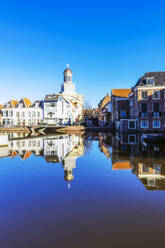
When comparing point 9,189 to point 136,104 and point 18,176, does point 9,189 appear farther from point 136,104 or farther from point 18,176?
point 136,104

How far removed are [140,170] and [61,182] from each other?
15.3ft

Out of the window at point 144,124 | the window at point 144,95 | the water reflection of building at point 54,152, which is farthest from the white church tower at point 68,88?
the water reflection of building at point 54,152

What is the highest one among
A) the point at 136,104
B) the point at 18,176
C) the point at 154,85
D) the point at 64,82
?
the point at 64,82

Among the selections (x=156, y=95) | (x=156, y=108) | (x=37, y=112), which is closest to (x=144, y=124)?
(x=156, y=108)

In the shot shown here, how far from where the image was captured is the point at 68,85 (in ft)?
304

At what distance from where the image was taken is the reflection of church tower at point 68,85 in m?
89.2

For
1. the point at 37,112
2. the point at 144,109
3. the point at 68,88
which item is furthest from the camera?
the point at 68,88

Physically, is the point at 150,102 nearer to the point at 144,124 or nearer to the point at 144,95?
the point at 144,95

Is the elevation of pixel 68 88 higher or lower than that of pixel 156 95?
higher

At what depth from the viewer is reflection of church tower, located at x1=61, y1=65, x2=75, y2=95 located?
89231mm

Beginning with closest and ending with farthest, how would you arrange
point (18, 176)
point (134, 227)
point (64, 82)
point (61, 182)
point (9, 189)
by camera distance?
point (134, 227), point (9, 189), point (61, 182), point (18, 176), point (64, 82)

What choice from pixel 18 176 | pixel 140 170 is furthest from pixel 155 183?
pixel 18 176

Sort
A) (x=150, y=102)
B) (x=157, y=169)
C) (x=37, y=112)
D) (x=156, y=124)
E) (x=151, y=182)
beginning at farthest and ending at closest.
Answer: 1. (x=37, y=112)
2. (x=150, y=102)
3. (x=156, y=124)
4. (x=157, y=169)
5. (x=151, y=182)

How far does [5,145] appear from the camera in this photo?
20.2 m
